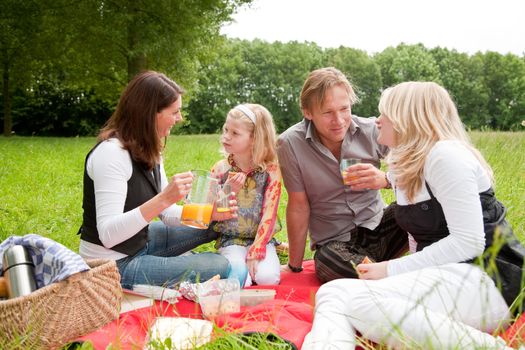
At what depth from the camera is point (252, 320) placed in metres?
2.72

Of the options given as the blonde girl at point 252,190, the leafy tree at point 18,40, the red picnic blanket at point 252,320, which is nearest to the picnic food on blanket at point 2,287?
the red picnic blanket at point 252,320

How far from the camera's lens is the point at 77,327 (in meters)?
2.44

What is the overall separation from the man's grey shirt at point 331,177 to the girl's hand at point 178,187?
3.42ft

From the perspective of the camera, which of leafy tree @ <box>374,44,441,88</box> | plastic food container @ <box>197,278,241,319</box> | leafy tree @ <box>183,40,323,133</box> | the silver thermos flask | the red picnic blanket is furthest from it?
leafy tree @ <box>374,44,441,88</box>

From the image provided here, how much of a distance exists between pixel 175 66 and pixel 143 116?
1449cm

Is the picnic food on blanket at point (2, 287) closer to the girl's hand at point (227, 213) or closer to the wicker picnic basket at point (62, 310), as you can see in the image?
the wicker picnic basket at point (62, 310)

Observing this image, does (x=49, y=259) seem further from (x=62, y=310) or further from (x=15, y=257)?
(x=62, y=310)

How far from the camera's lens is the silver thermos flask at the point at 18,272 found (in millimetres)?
2463

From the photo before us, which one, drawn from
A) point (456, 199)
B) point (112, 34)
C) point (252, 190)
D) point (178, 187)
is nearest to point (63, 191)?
point (252, 190)

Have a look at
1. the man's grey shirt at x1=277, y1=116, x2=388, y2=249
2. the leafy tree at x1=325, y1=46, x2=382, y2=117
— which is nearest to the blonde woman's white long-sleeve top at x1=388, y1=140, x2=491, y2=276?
the man's grey shirt at x1=277, y1=116, x2=388, y2=249

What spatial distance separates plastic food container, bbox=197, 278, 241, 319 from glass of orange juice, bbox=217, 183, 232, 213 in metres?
0.58

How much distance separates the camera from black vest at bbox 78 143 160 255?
10.2 feet

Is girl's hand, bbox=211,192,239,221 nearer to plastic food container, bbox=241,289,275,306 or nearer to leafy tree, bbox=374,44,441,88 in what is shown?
plastic food container, bbox=241,289,275,306

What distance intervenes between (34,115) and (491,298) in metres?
25.0
